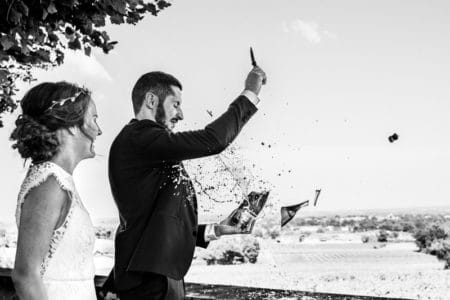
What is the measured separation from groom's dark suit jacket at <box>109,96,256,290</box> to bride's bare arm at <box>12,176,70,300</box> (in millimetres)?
509

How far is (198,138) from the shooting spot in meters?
2.23

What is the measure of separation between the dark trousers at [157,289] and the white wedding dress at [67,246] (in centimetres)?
28

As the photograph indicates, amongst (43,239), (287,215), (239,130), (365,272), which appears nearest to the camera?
(43,239)

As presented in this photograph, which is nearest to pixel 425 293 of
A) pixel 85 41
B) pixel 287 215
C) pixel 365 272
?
pixel 365 272

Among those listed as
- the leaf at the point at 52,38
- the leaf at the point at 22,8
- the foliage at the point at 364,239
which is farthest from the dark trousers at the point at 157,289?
the foliage at the point at 364,239

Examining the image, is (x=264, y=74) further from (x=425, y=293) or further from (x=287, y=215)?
(x=425, y=293)

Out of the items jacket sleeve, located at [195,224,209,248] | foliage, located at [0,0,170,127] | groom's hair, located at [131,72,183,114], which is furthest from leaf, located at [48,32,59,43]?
jacket sleeve, located at [195,224,209,248]

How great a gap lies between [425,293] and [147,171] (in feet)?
56.6

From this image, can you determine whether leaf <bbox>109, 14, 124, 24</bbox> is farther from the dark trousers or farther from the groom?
the dark trousers

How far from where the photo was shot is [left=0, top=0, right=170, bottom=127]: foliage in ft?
16.8

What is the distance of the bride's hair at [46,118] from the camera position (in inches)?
78.2

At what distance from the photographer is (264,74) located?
2355mm

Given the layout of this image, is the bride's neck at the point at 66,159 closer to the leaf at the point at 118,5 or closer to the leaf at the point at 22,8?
the leaf at the point at 22,8

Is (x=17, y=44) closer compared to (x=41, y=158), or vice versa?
(x=41, y=158)
